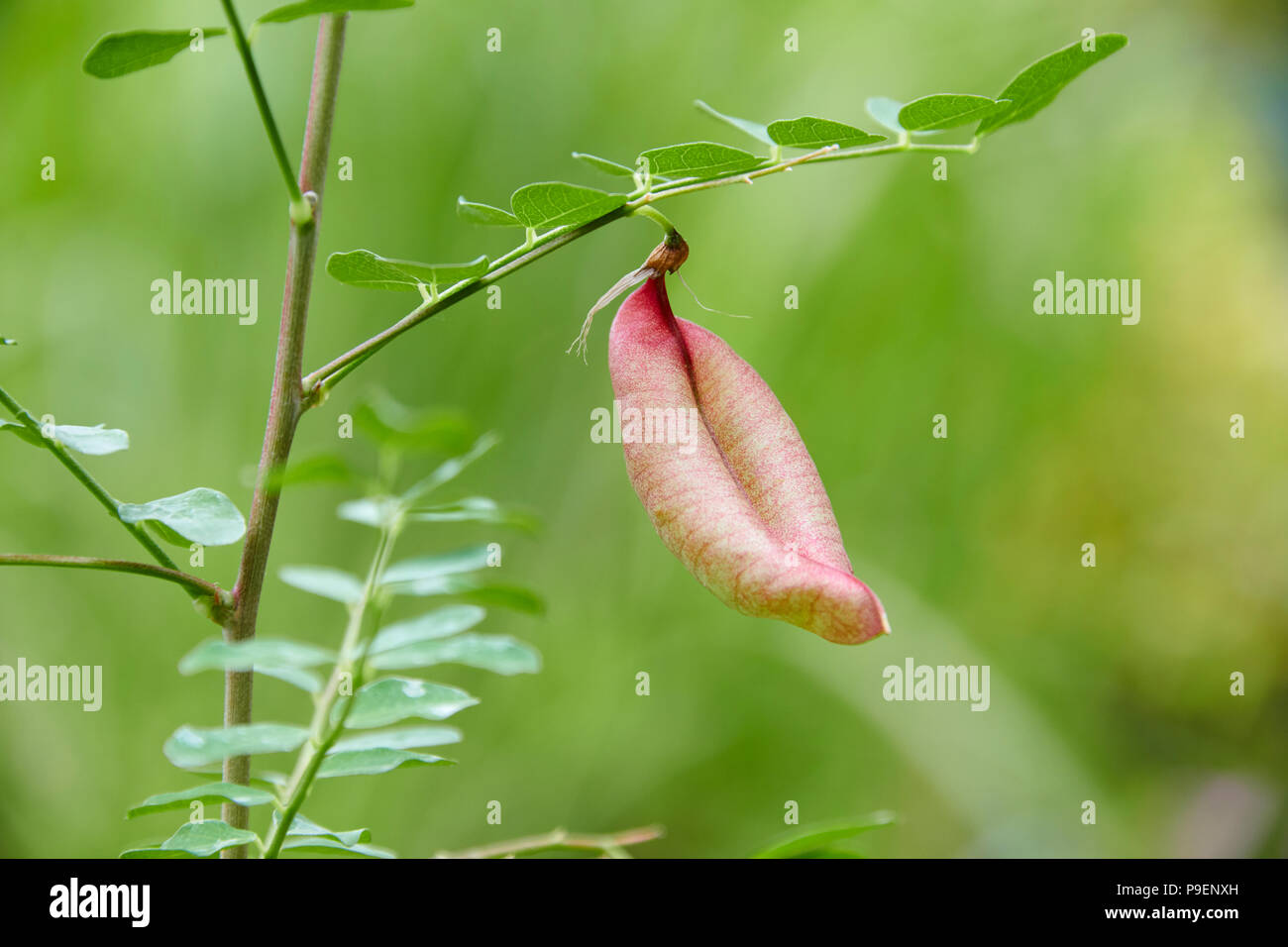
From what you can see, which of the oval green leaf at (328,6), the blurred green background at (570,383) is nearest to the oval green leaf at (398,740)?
the oval green leaf at (328,6)

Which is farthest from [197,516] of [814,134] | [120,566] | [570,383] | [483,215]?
[570,383]

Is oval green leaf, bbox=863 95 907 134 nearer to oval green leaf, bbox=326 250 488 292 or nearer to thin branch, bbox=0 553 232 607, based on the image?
oval green leaf, bbox=326 250 488 292

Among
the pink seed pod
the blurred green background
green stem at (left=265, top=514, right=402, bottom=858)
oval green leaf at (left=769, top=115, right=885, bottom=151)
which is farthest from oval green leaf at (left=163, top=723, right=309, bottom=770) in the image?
→ the blurred green background

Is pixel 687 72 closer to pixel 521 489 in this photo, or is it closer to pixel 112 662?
pixel 521 489

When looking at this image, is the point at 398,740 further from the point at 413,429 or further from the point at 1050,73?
the point at 1050,73

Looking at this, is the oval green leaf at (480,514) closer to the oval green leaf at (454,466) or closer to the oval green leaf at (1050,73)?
the oval green leaf at (454,466)
